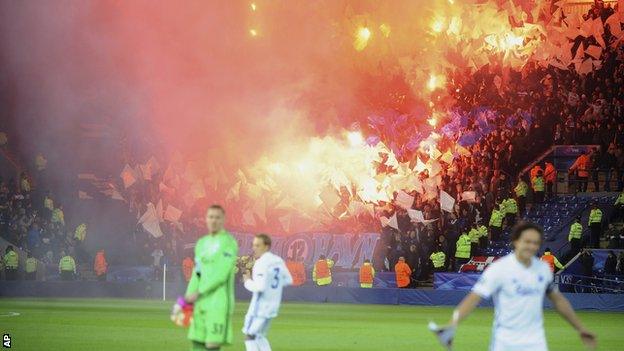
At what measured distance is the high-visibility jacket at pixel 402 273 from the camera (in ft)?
135

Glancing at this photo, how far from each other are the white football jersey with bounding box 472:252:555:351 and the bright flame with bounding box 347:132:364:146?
39802 mm

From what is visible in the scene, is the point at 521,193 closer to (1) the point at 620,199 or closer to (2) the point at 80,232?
(1) the point at 620,199

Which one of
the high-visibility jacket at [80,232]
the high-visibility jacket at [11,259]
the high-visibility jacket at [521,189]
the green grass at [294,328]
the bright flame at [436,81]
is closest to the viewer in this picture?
the green grass at [294,328]

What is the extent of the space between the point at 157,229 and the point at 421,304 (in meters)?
13.4

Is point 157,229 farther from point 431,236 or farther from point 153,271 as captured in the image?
point 431,236

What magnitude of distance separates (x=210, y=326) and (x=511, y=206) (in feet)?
103

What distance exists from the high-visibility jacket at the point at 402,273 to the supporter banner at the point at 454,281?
1151 millimetres

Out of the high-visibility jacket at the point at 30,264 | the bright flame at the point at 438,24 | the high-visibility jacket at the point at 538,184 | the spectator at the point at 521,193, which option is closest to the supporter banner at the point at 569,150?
the high-visibility jacket at the point at 538,184

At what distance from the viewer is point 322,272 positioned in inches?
1695

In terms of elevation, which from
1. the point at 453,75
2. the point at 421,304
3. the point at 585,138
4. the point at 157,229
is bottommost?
the point at 421,304

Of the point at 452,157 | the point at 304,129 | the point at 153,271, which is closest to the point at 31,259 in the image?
the point at 153,271

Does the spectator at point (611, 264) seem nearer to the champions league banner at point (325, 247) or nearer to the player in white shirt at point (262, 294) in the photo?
the champions league banner at point (325, 247)

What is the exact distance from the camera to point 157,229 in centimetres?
4838

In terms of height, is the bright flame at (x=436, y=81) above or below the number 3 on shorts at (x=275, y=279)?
above
